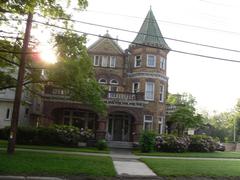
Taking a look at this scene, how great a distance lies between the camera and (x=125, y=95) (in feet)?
103

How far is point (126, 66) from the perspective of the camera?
3572 centimetres

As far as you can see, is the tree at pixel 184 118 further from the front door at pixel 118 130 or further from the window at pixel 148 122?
the front door at pixel 118 130

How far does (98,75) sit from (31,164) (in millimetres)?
22641

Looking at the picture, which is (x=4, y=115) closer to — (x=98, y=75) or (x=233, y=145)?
(x=98, y=75)

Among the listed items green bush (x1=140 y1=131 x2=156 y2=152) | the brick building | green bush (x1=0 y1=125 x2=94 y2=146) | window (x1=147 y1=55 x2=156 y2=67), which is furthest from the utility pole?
window (x1=147 y1=55 x2=156 y2=67)

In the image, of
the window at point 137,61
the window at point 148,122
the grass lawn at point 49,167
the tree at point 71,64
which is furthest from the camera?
the window at point 137,61

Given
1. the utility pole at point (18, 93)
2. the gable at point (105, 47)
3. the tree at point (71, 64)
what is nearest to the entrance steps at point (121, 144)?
the gable at point (105, 47)

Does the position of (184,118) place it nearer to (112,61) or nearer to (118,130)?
(118,130)

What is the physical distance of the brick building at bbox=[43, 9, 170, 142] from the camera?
30.9 meters

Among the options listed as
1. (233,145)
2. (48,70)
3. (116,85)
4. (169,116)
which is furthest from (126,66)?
(233,145)

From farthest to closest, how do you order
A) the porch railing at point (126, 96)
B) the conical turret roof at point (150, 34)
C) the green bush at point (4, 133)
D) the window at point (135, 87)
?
A: 1. the conical turret roof at point (150, 34)
2. the window at point (135, 87)
3. the porch railing at point (126, 96)
4. the green bush at point (4, 133)

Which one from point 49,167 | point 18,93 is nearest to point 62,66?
point 18,93

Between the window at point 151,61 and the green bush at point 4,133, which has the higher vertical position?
the window at point 151,61

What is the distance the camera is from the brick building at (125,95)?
1216 inches
